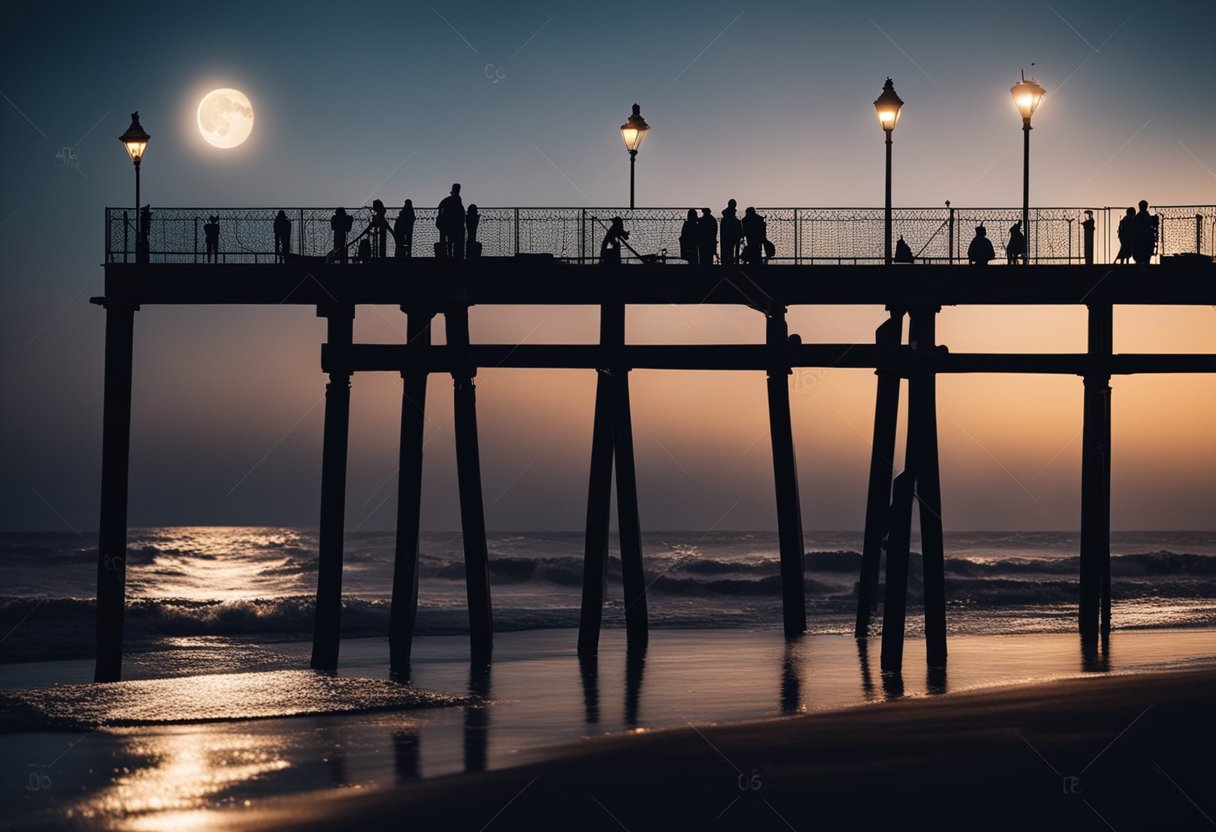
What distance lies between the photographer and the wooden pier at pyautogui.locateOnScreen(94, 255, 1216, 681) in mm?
24703

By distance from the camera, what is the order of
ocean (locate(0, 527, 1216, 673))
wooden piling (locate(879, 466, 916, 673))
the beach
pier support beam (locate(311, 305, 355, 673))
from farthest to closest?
ocean (locate(0, 527, 1216, 673)) < pier support beam (locate(311, 305, 355, 673)) < wooden piling (locate(879, 466, 916, 673)) < the beach

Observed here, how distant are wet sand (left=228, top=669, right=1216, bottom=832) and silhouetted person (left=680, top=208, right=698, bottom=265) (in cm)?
1101

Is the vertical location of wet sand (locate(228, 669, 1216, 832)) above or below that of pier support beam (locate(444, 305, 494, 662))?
below

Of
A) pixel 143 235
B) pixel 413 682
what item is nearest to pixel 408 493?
pixel 413 682

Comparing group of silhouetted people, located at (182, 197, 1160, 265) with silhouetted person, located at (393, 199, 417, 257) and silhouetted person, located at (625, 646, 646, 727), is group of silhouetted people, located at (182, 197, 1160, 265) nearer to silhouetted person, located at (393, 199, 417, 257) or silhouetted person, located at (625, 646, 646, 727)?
silhouetted person, located at (393, 199, 417, 257)

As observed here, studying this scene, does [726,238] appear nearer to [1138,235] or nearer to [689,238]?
[689,238]

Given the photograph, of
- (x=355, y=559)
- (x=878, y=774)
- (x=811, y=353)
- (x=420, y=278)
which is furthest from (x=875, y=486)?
(x=355, y=559)

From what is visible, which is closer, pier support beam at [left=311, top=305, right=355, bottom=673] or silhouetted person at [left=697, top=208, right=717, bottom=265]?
pier support beam at [left=311, top=305, right=355, bottom=673]

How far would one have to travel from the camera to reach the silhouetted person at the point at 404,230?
2670cm

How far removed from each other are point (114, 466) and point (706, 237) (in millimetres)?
10883

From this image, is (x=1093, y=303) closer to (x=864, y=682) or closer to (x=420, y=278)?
(x=864, y=682)

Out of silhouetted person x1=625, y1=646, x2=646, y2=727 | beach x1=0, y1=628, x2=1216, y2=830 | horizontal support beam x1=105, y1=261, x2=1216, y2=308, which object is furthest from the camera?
horizontal support beam x1=105, y1=261, x2=1216, y2=308

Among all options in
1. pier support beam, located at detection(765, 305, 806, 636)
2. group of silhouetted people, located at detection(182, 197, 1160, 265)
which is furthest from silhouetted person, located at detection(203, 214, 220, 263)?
pier support beam, located at detection(765, 305, 806, 636)

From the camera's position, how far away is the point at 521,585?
7681cm
